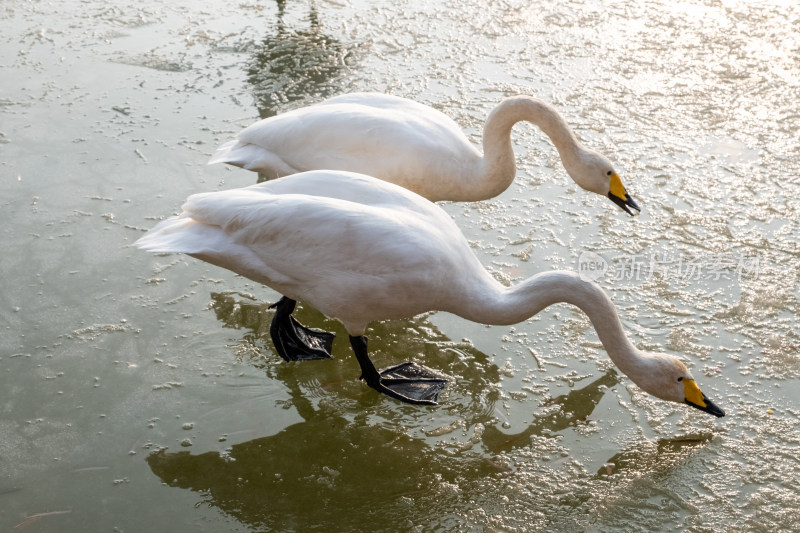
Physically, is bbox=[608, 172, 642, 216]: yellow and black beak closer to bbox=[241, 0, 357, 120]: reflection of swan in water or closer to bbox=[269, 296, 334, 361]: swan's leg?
bbox=[269, 296, 334, 361]: swan's leg

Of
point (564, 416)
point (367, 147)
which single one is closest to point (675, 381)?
point (564, 416)

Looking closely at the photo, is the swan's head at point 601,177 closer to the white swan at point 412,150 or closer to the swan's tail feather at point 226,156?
the white swan at point 412,150

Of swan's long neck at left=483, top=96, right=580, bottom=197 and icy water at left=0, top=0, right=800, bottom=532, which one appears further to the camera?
swan's long neck at left=483, top=96, right=580, bottom=197

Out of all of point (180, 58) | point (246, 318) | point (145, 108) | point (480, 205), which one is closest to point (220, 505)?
point (246, 318)

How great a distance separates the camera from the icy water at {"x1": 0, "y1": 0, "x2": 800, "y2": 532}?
341 centimetres

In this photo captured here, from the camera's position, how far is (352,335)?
3.95m

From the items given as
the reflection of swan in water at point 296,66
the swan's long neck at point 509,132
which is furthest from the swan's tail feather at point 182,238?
the reflection of swan in water at point 296,66

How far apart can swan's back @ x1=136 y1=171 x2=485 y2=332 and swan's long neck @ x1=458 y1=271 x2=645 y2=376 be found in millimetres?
166

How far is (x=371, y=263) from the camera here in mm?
3615

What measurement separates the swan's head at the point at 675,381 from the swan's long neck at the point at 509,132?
143cm

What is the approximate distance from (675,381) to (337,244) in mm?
1564

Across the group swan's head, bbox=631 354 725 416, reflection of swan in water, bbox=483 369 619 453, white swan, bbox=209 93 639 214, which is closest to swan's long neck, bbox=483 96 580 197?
white swan, bbox=209 93 639 214

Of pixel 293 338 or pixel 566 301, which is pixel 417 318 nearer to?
pixel 293 338

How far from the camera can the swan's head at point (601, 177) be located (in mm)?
4617
